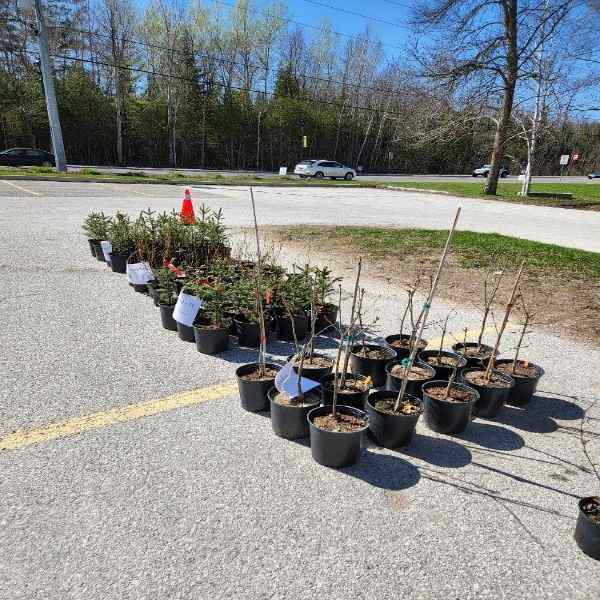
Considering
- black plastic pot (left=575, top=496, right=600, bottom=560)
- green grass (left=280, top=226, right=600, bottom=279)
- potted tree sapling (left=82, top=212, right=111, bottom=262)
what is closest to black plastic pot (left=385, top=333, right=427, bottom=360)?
black plastic pot (left=575, top=496, right=600, bottom=560)

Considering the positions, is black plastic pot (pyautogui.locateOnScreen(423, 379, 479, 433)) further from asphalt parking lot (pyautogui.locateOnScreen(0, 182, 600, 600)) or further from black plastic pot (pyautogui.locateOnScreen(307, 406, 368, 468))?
black plastic pot (pyautogui.locateOnScreen(307, 406, 368, 468))

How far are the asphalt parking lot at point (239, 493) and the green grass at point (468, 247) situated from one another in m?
3.54

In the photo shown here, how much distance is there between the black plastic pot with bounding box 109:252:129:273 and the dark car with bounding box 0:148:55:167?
92.6ft

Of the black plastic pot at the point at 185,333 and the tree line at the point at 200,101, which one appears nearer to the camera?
the black plastic pot at the point at 185,333

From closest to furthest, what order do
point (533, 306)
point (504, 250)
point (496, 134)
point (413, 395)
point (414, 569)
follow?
point (414, 569) < point (413, 395) < point (533, 306) < point (504, 250) < point (496, 134)

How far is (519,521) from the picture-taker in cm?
228

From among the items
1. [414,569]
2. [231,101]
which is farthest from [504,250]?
[231,101]

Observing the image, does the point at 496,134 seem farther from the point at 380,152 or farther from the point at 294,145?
the point at 380,152

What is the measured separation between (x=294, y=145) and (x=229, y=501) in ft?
165

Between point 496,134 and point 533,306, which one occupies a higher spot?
point 496,134

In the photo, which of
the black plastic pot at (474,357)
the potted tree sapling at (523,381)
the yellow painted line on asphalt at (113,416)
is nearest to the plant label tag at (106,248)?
the yellow painted line on asphalt at (113,416)

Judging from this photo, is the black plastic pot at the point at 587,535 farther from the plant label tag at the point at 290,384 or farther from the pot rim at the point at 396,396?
the plant label tag at the point at 290,384

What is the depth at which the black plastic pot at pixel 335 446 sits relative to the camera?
2.57 metres

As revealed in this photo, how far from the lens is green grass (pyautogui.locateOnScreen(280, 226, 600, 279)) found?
24.4ft
